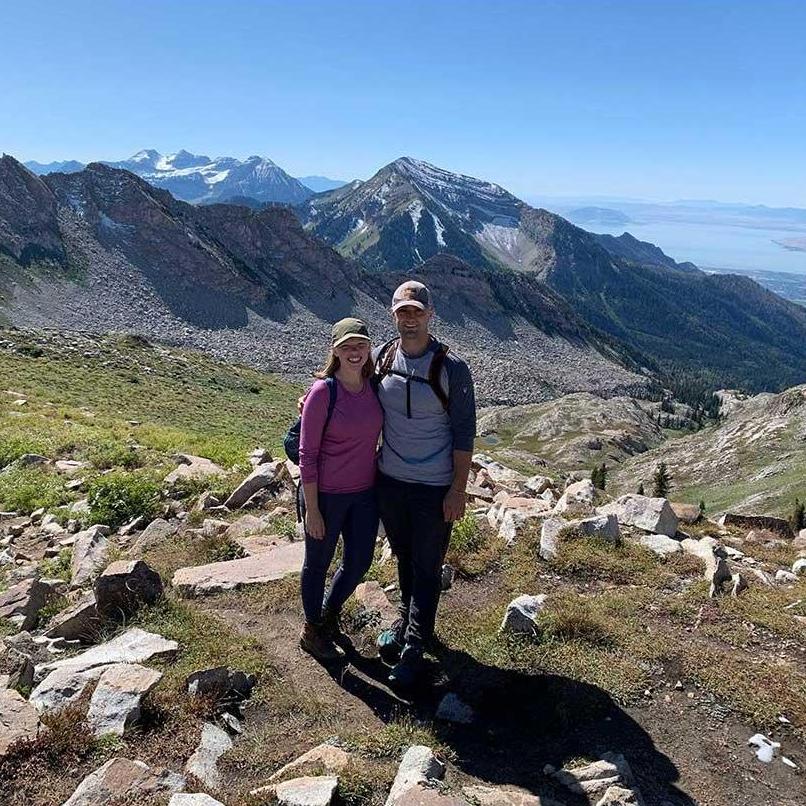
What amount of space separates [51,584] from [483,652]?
567 centimetres

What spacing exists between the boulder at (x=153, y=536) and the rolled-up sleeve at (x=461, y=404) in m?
6.05

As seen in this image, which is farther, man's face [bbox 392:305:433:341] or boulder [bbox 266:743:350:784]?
man's face [bbox 392:305:433:341]

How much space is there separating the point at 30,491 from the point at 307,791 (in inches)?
452

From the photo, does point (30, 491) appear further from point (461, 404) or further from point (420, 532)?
point (461, 404)

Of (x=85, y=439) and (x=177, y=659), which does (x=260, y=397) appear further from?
(x=177, y=659)

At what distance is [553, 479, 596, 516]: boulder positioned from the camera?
10.6 metres

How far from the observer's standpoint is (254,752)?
512 centimetres

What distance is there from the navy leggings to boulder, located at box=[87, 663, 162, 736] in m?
1.65

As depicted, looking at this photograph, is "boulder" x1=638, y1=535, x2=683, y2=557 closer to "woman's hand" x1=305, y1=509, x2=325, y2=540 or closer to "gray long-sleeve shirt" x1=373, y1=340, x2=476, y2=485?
"gray long-sleeve shirt" x1=373, y1=340, x2=476, y2=485

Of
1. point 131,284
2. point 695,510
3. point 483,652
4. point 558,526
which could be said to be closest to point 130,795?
point 483,652

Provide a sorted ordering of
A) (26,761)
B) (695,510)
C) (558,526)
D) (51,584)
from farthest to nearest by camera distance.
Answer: (695,510) → (558,526) → (51,584) → (26,761)

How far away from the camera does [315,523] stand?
6160mm

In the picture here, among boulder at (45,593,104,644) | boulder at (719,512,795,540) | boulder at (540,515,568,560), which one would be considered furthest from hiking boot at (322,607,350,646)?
boulder at (719,512,795,540)

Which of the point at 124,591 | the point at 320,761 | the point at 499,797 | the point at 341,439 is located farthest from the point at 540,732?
the point at 124,591
